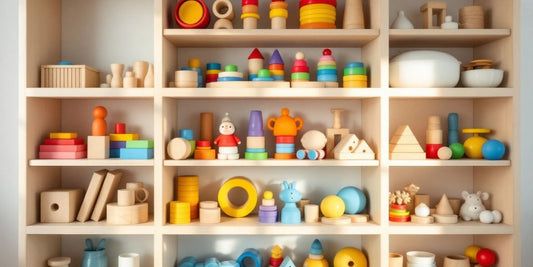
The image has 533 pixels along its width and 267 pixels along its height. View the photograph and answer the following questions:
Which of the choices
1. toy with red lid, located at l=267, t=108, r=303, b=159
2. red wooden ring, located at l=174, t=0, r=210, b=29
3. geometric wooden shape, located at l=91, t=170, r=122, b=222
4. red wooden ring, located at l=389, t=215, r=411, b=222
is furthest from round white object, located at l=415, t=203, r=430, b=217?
geometric wooden shape, located at l=91, t=170, r=122, b=222

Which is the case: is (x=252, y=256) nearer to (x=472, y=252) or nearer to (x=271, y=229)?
(x=271, y=229)

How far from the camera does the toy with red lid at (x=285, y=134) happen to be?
2.38m

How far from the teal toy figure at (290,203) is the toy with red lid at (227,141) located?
291 millimetres

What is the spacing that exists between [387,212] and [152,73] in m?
1.27

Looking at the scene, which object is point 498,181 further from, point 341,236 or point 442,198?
point 341,236

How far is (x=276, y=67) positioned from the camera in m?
2.40

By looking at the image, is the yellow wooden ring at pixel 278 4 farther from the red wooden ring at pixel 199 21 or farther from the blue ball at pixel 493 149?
the blue ball at pixel 493 149

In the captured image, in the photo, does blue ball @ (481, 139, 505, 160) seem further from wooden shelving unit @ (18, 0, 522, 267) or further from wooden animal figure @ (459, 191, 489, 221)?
wooden animal figure @ (459, 191, 489, 221)

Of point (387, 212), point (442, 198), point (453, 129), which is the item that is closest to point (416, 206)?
point (442, 198)

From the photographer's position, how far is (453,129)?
248 cm

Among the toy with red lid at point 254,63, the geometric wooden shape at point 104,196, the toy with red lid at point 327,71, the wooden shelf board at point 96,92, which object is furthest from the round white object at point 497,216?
the geometric wooden shape at point 104,196

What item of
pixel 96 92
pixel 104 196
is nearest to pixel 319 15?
pixel 96 92
